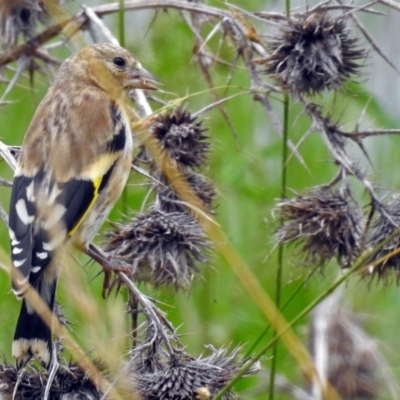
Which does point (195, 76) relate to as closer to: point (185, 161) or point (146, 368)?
point (185, 161)

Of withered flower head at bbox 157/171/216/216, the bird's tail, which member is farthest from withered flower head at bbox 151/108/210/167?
the bird's tail

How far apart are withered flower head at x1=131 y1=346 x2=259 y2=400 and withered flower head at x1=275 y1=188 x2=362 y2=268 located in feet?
2.40

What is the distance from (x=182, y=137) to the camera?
135 inches

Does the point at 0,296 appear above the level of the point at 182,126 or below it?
below

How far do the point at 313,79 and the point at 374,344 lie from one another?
1.28 m

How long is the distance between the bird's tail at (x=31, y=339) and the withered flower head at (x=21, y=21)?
1.53 m

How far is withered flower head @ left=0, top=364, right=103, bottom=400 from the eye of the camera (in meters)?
2.59

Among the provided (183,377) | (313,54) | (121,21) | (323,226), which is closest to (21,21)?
(121,21)

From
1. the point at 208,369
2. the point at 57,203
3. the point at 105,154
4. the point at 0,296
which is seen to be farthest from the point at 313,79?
the point at 0,296

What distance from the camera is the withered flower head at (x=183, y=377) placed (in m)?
2.59

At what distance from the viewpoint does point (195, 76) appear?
16.8 feet

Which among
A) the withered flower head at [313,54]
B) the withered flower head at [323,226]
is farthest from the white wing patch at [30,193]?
the withered flower head at [313,54]

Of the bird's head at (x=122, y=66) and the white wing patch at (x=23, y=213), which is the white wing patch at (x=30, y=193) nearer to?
the white wing patch at (x=23, y=213)

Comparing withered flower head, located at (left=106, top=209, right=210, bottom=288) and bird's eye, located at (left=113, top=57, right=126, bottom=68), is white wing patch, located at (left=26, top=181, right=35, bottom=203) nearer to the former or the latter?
withered flower head, located at (left=106, top=209, right=210, bottom=288)
